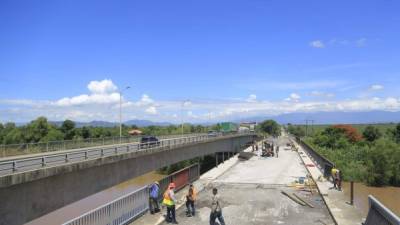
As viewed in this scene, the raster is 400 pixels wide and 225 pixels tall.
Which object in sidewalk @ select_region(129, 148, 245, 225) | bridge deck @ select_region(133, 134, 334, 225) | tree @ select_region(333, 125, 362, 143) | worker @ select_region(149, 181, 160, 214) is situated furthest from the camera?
tree @ select_region(333, 125, 362, 143)

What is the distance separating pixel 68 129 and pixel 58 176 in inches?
2790

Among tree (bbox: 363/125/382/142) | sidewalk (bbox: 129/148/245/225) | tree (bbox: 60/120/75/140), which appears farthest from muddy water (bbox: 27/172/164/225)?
tree (bbox: 363/125/382/142)

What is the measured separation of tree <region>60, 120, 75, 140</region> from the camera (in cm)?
8601

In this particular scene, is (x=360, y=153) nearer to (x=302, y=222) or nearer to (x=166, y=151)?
(x=166, y=151)

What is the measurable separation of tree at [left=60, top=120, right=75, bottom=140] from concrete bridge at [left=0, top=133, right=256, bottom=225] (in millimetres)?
54649

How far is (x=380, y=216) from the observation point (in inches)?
492

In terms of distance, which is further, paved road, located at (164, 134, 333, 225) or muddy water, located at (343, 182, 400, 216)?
muddy water, located at (343, 182, 400, 216)

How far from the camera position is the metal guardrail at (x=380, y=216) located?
35.5 feet

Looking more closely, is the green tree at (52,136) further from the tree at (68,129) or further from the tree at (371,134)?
the tree at (371,134)

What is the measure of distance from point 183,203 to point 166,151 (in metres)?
17.9

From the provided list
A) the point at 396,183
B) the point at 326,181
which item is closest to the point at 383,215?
the point at 326,181

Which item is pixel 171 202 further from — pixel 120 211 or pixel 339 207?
pixel 339 207

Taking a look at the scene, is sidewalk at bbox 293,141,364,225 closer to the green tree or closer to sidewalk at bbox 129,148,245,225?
sidewalk at bbox 129,148,245,225

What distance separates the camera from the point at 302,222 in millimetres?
18547
